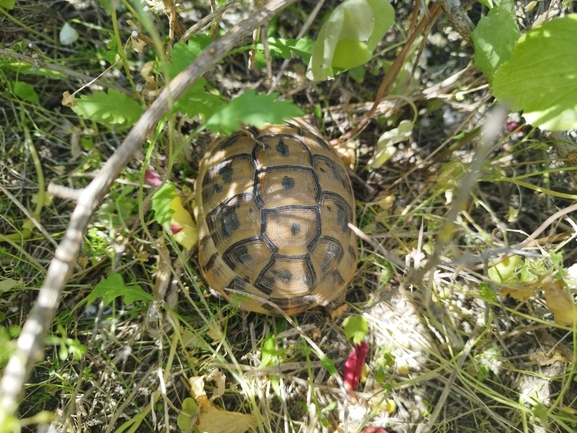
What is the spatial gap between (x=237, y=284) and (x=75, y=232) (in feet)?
3.02

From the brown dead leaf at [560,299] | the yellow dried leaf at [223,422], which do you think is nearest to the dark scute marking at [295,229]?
the yellow dried leaf at [223,422]

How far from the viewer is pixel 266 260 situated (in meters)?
1.66

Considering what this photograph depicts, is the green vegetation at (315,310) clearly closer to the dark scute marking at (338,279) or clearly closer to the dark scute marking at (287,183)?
the dark scute marking at (338,279)

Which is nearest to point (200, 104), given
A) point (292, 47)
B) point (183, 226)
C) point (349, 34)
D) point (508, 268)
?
point (292, 47)

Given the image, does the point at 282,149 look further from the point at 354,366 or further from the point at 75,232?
the point at 75,232

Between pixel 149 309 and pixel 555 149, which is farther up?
pixel 555 149

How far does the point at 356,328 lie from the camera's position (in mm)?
1798

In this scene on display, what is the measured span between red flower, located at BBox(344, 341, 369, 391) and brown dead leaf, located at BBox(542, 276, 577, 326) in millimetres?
697

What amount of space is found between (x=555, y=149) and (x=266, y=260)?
119cm

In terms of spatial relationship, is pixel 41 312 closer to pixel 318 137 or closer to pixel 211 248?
pixel 211 248

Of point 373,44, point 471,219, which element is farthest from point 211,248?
point 471,219

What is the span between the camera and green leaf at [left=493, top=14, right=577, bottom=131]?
117 centimetres

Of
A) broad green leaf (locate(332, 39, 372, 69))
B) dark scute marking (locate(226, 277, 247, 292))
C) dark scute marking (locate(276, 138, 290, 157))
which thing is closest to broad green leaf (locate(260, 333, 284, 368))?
dark scute marking (locate(226, 277, 247, 292))

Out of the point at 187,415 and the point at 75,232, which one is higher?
the point at 75,232
